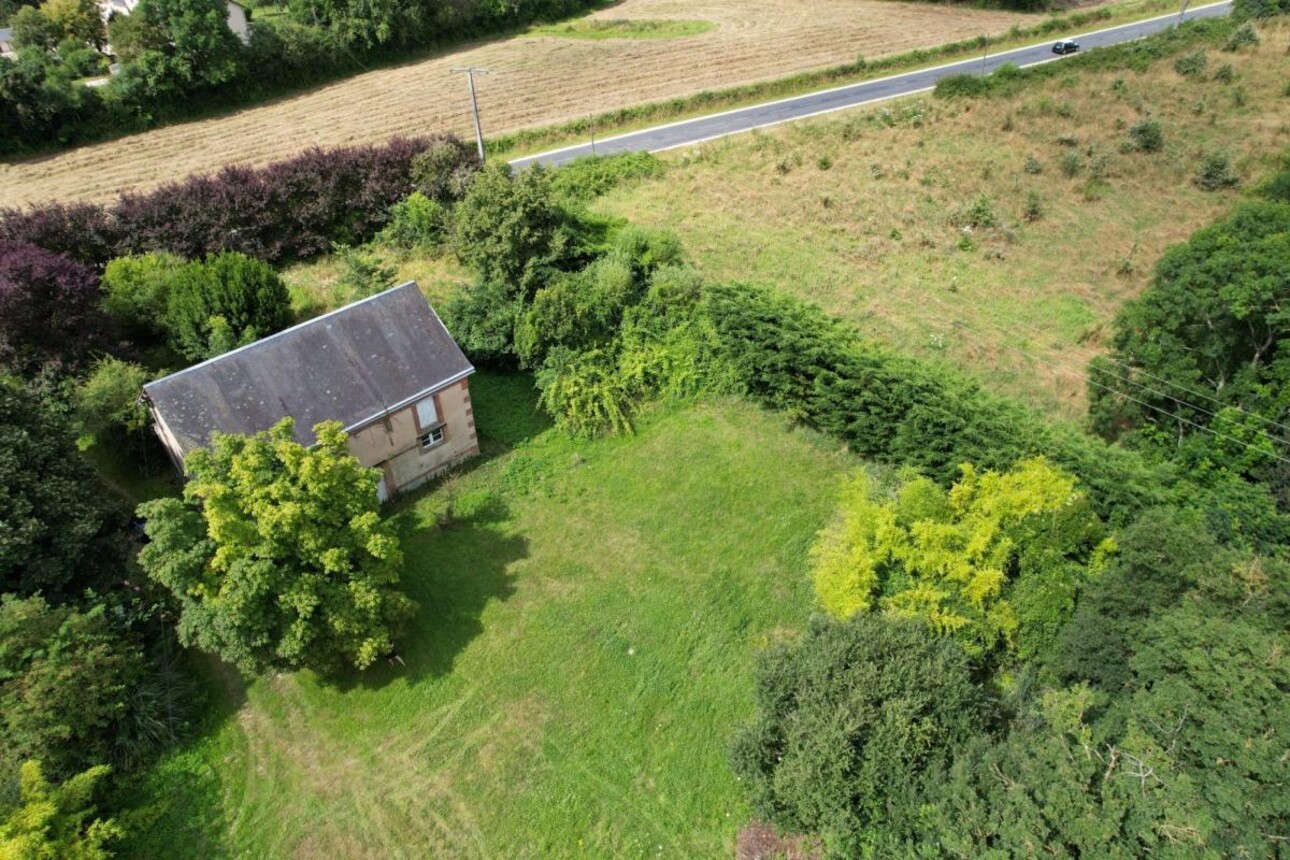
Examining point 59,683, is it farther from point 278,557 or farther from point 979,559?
point 979,559

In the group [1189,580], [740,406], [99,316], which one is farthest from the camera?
[740,406]

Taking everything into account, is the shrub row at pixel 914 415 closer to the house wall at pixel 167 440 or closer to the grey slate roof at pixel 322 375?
the grey slate roof at pixel 322 375

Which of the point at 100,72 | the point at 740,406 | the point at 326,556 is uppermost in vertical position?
the point at 100,72

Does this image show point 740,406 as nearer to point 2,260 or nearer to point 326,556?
point 326,556

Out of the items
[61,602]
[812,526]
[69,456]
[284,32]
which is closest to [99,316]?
[69,456]

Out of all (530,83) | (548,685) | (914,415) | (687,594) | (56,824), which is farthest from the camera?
(530,83)

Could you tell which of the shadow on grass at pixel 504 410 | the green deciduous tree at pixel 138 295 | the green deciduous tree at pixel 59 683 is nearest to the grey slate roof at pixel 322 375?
the shadow on grass at pixel 504 410

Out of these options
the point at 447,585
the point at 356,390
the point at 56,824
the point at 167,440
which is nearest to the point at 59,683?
the point at 56,824
